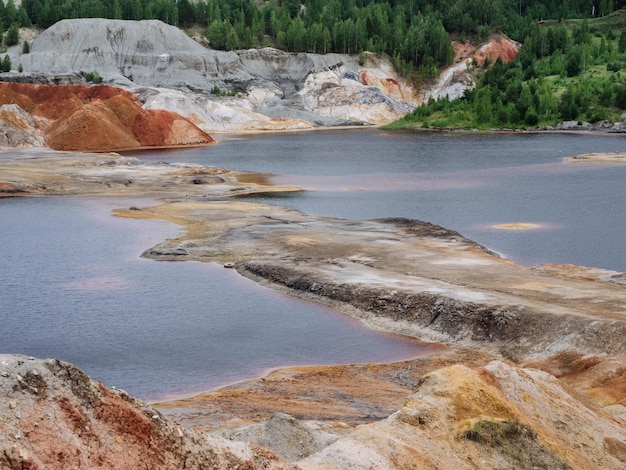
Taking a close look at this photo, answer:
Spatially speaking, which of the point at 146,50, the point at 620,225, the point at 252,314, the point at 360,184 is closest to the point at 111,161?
the point at 360,184

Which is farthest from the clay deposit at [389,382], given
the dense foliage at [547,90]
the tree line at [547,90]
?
the tree line at [547,90]

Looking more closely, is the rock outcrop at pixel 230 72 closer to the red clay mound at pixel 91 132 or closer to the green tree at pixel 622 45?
the green tree at pixel 622 45

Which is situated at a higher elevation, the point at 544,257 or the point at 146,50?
the point at 146,50

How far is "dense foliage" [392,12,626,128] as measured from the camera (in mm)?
139250

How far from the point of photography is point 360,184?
75.6m

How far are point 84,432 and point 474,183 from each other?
212 ft

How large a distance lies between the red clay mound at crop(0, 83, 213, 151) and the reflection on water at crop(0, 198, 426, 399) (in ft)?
226

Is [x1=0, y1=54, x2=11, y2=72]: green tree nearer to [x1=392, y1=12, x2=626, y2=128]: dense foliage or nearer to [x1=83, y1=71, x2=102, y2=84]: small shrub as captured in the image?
[x1=83, y1=71, x2=102, y2=84]: small shrub

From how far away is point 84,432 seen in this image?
11.6 metres

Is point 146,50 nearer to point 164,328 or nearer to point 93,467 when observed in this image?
point 164,328

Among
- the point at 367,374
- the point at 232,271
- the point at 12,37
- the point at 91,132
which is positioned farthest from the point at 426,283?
the point at 12,37

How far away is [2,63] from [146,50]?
30499 millimetres

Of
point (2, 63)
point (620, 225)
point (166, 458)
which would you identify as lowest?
point (620, 225)

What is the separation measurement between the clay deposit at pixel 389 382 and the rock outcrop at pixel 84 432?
0.07 ft
